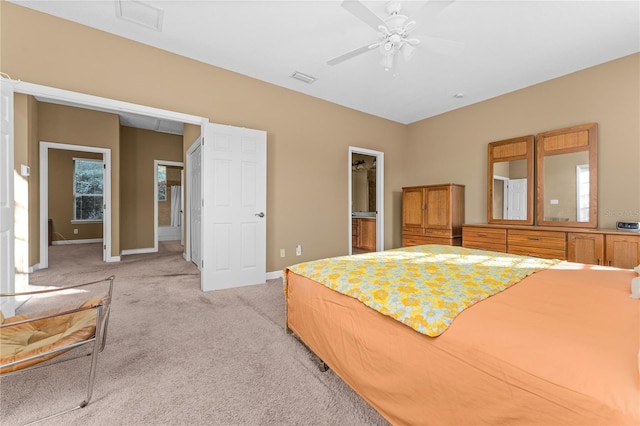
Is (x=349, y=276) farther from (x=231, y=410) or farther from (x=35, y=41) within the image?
(x=35, y=41)

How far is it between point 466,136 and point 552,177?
1433 millimetres

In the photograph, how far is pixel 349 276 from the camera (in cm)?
159

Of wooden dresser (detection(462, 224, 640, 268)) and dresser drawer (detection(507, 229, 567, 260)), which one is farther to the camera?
dresser drawer (detection(507, 229, 567, 260))

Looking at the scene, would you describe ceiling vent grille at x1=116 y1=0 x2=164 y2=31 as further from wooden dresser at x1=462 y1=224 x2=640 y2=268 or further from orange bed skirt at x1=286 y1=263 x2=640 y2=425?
wooden dresser at x1=462 y1=224 x2=640 y2=268

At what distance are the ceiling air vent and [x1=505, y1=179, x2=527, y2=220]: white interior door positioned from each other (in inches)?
130

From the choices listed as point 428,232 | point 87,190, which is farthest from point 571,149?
point 87,190

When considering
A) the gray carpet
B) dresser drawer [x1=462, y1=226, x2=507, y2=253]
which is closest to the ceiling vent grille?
the gray carpet

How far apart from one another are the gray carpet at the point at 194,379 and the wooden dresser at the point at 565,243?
121 inches

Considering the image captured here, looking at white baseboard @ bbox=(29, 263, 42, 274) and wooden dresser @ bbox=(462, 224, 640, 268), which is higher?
wooden dresser @ bbox=(462, 224, 640, 268)

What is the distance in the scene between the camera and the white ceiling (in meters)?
2.45

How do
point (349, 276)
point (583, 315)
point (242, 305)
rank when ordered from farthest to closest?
point (242, 305) → point (349, 276) → point (583, 315)

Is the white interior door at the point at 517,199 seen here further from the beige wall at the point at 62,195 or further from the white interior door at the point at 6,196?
the beige wall at the point at 62,195

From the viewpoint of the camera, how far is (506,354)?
85 cm

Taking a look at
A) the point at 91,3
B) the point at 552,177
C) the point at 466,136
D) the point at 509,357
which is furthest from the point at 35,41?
the point at 552,177
